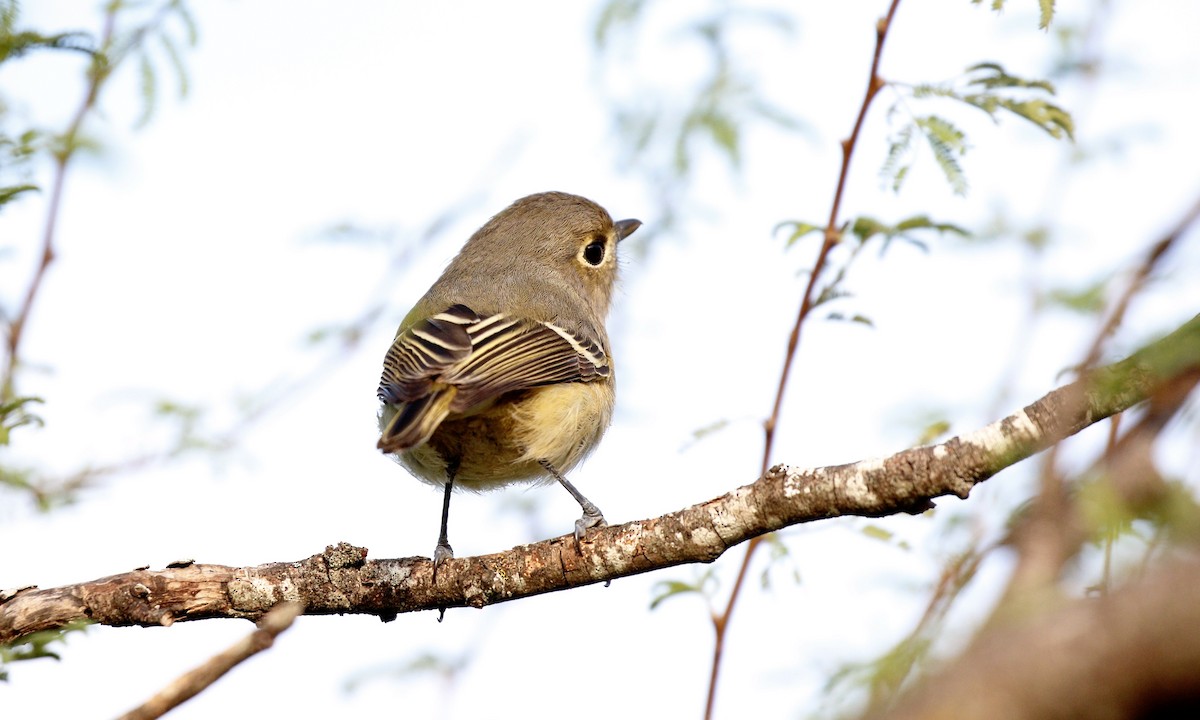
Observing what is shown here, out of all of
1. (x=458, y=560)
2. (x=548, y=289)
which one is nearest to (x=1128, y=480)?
(x=458, y=560)

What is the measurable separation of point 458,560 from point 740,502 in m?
1.33

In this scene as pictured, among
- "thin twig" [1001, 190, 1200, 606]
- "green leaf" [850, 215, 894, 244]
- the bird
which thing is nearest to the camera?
"thin twig" [1001, 190, 1200, 606]

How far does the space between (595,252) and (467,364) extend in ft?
8.26

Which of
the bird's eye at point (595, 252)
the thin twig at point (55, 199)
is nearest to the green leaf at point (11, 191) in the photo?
the thin twig at point (55, 199)

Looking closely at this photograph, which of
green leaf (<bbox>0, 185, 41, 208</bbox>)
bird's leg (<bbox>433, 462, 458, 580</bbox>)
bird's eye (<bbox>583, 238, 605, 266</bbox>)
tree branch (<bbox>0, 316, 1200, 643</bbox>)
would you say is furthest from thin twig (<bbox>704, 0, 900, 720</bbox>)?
bird's eye (<bbox>583, 238, 605, 266</bbox>)

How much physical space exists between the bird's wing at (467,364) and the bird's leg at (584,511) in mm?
452

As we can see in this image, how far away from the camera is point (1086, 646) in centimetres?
103

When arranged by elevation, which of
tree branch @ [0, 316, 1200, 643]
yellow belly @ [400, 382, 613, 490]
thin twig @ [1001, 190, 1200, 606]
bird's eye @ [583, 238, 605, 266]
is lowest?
thin twig @ [1001, 190, 1200, 606]

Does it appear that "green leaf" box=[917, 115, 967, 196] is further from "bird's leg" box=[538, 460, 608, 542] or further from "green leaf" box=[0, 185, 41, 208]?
"green leaf" box=[0, 185, 41, 208]

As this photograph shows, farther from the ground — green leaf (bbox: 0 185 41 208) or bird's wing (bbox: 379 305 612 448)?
bird's wing (bbox: 379 305 612 448)

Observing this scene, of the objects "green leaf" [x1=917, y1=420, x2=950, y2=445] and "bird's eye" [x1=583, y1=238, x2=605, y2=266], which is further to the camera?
"bird's eye" [x1=583, y1=238, x2=605, y2=266]

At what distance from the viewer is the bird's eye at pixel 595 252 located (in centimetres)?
752

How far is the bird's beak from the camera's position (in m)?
7.72

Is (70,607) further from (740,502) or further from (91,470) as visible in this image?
(740,502)
